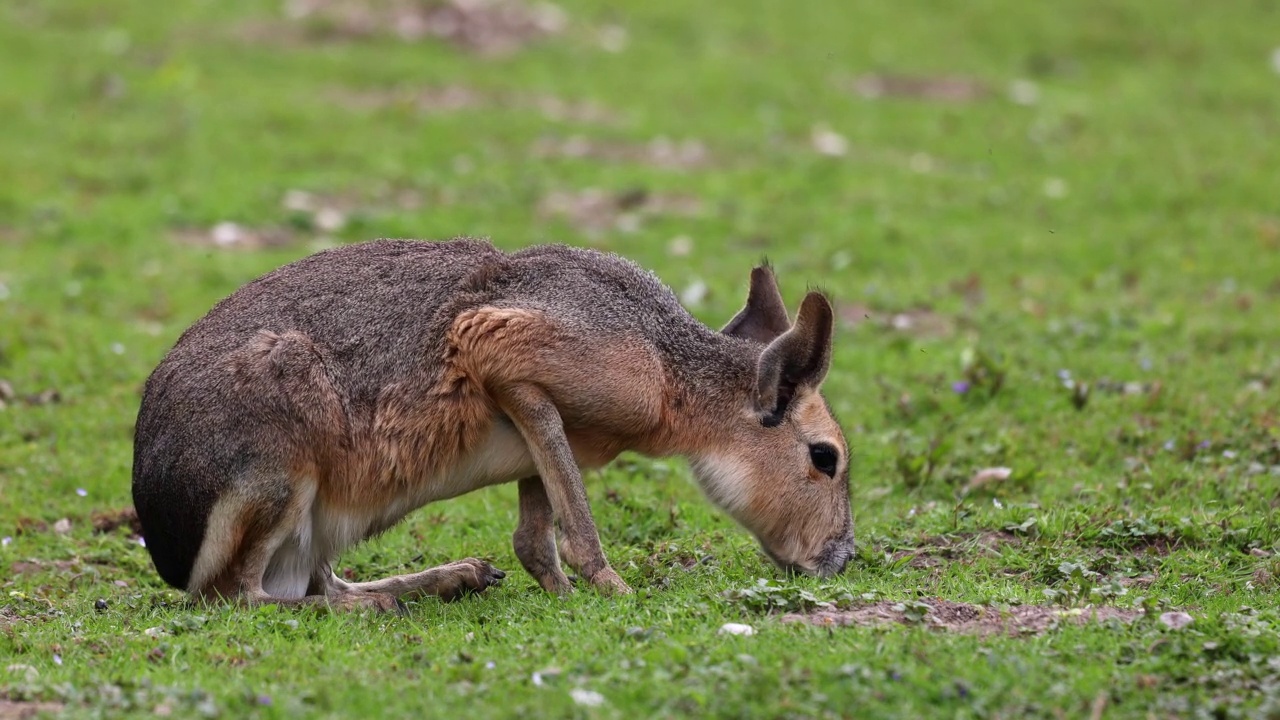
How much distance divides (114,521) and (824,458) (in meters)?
3.71

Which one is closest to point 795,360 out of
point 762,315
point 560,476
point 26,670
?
point 762,315

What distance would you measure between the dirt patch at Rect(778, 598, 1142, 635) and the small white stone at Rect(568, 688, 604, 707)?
1030 mm

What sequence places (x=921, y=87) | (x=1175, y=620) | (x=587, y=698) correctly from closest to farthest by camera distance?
1. (x=587, y=698)
2. (x=1175, y=620)
3. (x=921, y=87)

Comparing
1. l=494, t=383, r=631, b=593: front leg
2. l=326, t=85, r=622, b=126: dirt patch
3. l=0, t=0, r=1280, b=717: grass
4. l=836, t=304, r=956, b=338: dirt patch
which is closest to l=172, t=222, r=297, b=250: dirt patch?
l=0, t=0, r=1280, b=717: grass

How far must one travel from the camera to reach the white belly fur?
6.57m

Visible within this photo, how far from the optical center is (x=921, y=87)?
1923cm

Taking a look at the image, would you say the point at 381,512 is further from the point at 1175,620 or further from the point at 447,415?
the point at 1175,620

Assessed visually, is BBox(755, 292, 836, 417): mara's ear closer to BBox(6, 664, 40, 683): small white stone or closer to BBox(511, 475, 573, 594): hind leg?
BBox(511, 475, 573, 594): hind leg

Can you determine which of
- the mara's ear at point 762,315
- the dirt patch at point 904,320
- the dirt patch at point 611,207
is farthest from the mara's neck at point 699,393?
the dirt patch at point 611,207

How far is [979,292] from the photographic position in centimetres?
1230

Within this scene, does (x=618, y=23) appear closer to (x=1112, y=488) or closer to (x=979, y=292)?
(x=979, y=292)

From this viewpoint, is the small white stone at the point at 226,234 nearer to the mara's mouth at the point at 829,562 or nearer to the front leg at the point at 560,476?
the front leg at the point at 560,476

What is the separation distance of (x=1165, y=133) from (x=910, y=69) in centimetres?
372

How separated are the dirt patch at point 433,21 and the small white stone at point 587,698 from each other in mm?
15351
